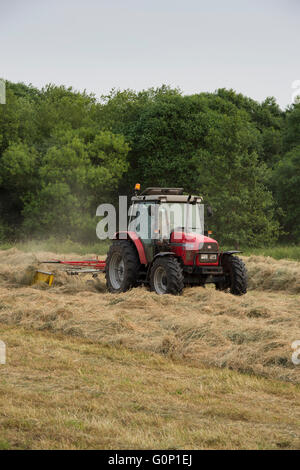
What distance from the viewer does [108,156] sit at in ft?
128

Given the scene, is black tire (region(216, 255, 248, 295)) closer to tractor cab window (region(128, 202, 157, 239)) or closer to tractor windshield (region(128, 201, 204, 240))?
tractor windshield (region(128, 201, 204, 240))

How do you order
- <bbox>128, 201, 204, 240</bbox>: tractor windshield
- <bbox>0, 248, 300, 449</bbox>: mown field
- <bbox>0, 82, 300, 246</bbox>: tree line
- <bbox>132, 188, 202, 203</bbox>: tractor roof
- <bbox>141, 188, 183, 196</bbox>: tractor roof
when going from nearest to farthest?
<bbox>0, 248, 300, 449</bbox>: mown field < <bbox>128, 201, 204, 240</bbox>: tractor windshield < <bbox>132, 188, 202, 203</bbox>: tractor roof < <bbox>141, 188, 183, 196</bbox>: tractor roof < <bbox>0, 82, 300, 246</bbox>: tree line

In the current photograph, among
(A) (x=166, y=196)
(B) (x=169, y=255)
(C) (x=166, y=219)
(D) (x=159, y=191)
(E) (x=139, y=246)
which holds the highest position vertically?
(D) (x=159, y=191)

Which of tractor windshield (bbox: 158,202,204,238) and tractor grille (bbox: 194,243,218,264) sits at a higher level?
tractor windshield (bbox: 158,202,204,238)

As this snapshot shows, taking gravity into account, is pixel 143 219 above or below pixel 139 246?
above

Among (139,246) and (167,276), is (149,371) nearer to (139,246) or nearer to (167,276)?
(167,276)

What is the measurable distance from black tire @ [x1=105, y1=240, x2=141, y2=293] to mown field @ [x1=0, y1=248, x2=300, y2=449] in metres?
0.94

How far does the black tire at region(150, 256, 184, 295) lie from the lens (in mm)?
→ 11914

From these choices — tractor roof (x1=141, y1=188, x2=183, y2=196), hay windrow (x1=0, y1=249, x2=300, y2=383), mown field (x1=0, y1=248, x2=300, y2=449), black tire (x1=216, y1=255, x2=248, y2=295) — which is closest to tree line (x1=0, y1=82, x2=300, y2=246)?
tractor roof (x1=141, y1=188, x2=183, y2=196)

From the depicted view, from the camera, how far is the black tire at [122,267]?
13148 mm

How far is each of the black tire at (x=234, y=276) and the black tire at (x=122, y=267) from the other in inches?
71.5

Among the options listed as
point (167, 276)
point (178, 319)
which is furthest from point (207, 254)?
point (178, 319)

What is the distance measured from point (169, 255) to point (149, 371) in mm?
5434

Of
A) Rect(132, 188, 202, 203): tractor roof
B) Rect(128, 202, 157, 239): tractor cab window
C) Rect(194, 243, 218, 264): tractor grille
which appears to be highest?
Rect(132, 188, 202, 203): tractor roof
